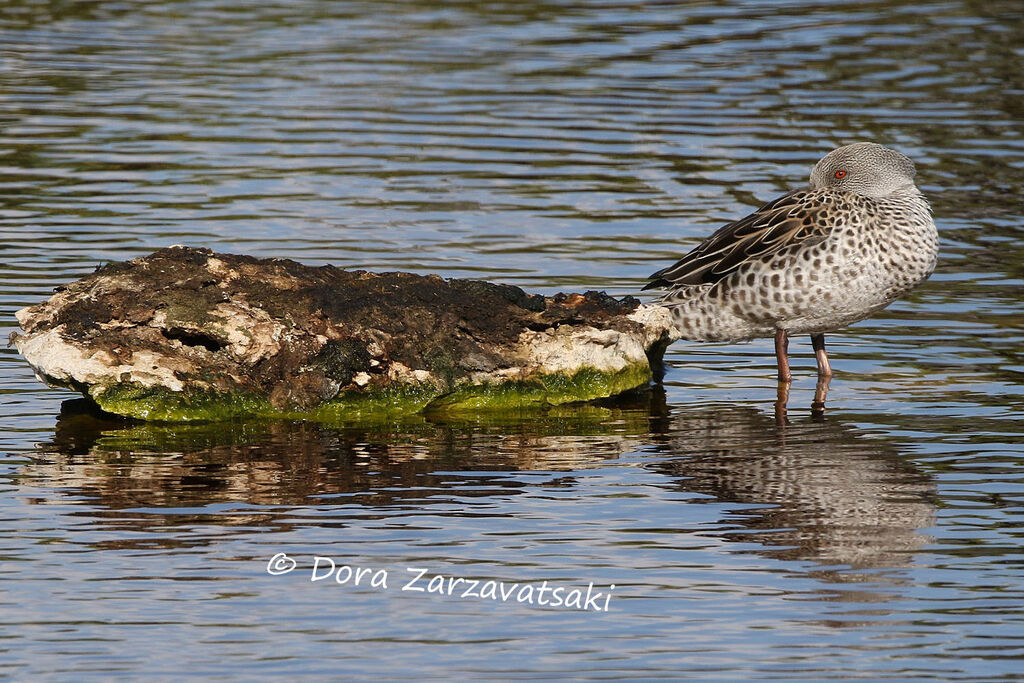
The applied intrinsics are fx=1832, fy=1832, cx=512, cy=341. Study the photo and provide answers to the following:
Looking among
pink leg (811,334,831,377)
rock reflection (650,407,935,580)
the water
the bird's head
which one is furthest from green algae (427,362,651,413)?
the bird's head

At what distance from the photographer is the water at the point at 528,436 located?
22.0 feet

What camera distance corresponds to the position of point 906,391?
1053cm

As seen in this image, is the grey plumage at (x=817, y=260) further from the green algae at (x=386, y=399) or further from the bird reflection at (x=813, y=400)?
the green algae at (x=386, y=399)

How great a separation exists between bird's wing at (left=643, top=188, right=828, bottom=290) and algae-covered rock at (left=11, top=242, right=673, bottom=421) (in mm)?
911

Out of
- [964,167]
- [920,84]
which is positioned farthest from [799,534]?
[920,84]

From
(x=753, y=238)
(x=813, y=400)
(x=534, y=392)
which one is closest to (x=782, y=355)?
(x=813, y=400)

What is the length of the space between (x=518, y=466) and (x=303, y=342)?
1562 millimetres

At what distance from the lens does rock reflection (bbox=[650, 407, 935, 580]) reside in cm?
769

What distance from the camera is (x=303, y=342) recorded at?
32.0 ft

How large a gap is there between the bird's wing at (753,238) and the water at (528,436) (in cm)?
62

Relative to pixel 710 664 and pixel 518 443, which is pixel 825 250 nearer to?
pixel 518 443

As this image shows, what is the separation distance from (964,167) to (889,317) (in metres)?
5.37

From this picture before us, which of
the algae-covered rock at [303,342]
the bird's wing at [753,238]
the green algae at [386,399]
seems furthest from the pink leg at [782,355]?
the algae-covered rock at [303,342]

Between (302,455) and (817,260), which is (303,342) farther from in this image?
(817,260)
